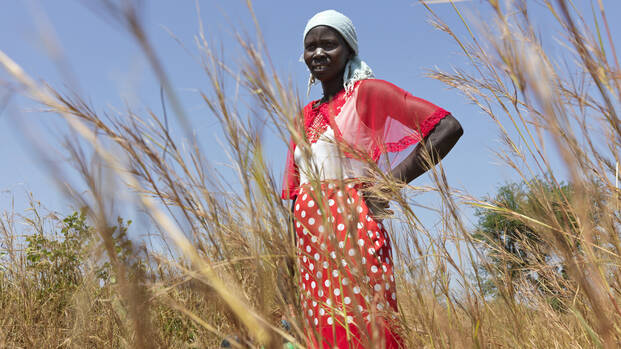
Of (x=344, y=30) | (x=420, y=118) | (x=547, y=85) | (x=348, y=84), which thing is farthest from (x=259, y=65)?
(x=344, y=30)

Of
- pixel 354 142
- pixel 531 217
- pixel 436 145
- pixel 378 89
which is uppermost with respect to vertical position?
pixel 378 89

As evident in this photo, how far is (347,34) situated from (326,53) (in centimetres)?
14

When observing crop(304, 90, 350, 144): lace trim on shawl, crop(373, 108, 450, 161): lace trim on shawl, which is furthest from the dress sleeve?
crop(304, 90, 350, 144): lace trim on shawl

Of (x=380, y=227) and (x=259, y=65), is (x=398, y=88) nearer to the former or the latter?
(x=380, y=227)

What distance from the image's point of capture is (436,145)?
5.93 feet

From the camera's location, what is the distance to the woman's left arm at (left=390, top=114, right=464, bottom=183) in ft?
5.67

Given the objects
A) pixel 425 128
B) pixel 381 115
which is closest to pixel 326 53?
pixel 381 115

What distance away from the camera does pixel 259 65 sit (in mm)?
767

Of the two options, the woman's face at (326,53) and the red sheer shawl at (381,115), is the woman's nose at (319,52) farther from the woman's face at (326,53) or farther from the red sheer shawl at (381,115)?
the red sheer shawl at (381,115)

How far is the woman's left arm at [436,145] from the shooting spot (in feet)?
5.67

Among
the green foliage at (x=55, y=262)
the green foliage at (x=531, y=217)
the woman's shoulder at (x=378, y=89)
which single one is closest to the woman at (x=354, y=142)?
the woman's shoulder at (x=378, y=89)

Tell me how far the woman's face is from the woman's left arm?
1.83 ft

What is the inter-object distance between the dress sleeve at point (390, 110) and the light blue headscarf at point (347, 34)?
12 cm

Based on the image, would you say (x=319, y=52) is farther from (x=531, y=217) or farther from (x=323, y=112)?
(x=531, y=217)
